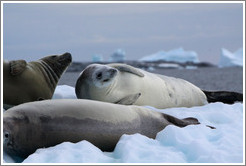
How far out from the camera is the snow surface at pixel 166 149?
9.53ft

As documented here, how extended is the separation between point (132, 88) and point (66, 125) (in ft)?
7.03

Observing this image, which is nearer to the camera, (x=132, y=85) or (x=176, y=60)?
(x=132, y=85)

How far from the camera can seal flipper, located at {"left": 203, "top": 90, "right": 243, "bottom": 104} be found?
20.4ft

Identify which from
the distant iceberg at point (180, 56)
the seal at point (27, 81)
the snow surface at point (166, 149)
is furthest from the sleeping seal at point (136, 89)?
the distant iceberg at point (180, 56)

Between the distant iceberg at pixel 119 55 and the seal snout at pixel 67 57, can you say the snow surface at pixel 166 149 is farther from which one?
the distant iceberg at pixel 119 55

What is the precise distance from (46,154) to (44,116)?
0.30 meters

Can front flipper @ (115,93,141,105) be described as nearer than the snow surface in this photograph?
No

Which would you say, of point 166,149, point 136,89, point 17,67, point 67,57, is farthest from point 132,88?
point 166,149

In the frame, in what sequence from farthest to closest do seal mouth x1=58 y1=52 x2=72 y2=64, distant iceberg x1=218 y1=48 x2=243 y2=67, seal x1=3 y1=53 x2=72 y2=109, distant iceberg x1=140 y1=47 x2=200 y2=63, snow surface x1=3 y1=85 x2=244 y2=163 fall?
distant iceberg x1=140 y1=47 x2=200 y2=63, distant iceberg x1=218 y1=48 x2=243 y2=67, seal mouth x1=58 y1=52 x2=72 y2=64, seal x1=3 y1=53 x2=72 y2=109, snow surface x1=3 y1=85 x2=244 y2=163

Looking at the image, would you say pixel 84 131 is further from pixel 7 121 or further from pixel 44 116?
pixel 7 121

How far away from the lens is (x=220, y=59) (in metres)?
40.3

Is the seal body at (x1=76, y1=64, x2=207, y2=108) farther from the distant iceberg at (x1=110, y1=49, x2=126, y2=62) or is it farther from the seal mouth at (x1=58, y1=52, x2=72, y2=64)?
the distant iceberg at (x1=110, y1=49, x2=126, y2=62)

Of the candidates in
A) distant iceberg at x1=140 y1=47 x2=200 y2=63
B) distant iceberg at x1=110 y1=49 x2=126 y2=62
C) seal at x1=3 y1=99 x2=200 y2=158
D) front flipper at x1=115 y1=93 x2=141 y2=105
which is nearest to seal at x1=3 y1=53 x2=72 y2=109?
front flipper at x1=115 y1=93 x2=141 y2=105

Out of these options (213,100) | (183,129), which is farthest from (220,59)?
(183,129)
